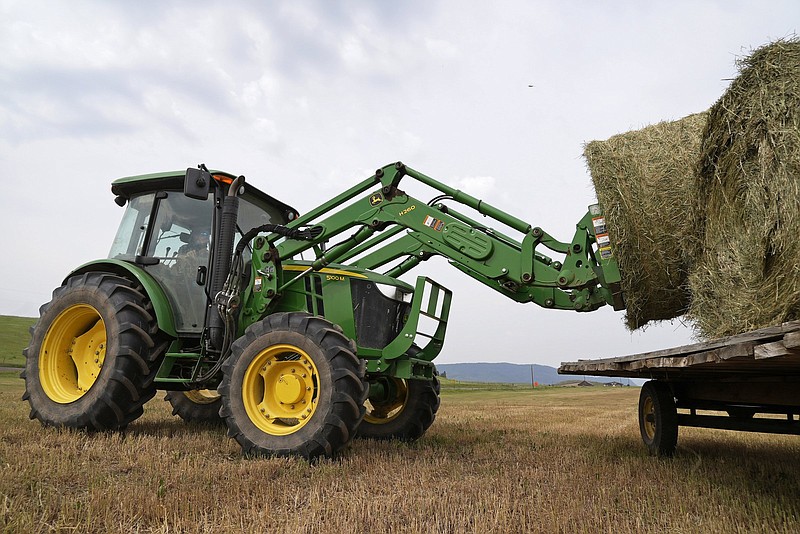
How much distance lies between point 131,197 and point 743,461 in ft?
22.6

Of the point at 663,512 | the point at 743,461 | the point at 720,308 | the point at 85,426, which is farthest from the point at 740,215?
the point at 85,426

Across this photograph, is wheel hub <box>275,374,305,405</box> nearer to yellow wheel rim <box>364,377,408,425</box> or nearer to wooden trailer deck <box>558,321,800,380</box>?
yellow wheel rim <box>364,377,408,425</box>

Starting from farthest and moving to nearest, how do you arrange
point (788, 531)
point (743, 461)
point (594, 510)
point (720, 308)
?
1. point (743, 461)
2. point (720, 308)
3. point (594, 510)
4. point (788, 531)

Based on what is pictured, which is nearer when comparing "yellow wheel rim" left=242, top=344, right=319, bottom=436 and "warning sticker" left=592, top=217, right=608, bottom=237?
"warning sticker" left=592, top=217, right=608, bottom=237

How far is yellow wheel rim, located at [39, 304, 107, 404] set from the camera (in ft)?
20.6

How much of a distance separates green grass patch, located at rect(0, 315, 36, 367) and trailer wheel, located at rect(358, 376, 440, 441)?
2987 centimetres

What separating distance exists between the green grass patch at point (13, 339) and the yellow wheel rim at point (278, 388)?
3048 cm

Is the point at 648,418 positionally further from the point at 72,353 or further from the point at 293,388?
the point at 72,353

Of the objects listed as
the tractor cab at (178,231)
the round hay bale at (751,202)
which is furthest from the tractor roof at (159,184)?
the round hay bale at (751,202)

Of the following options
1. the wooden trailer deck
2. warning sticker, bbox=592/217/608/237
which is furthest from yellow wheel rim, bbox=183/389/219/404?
warning sticker, bbox=592/217/608/237

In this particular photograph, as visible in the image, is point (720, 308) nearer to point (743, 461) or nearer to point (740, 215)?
point (740, 215)

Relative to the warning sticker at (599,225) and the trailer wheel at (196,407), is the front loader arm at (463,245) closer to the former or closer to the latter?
the warning sticker at (599,225)

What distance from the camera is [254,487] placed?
12.5ft

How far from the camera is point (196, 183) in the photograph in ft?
18.7
